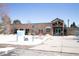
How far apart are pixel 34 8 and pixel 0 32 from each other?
86 cm

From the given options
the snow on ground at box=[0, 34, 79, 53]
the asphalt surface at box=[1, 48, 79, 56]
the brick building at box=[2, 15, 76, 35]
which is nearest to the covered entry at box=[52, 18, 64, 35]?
the brick building at box=[2, 15, 76, 35]

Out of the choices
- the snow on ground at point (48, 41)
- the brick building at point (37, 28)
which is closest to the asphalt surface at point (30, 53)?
the snow on ground at point (48, 41)

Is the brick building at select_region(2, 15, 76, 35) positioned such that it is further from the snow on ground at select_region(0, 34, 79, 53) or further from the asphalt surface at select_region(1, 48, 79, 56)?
the asphalt surface at select_region(1, 48, 79, 56)

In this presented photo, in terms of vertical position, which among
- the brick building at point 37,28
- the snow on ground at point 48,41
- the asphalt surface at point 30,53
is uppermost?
the brick building at point 37,28

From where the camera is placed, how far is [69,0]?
5.89 metres

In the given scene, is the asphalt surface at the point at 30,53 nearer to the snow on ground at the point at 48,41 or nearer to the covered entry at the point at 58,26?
the snow on ground at the point at 48,41

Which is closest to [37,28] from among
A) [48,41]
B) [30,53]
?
[48,41]

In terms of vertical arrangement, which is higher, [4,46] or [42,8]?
[42,8]

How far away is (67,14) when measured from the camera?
19.8 feet

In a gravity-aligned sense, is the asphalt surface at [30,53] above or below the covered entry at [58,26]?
below

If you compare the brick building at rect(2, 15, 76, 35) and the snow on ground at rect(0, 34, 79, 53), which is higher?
the brick building at rect(2, 15, 76, 35)

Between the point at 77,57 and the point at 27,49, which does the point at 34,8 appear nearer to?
the point at 27,49

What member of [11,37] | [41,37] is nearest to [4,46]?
[11,37]

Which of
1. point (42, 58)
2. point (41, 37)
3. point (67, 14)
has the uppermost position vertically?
point (67, 14)
